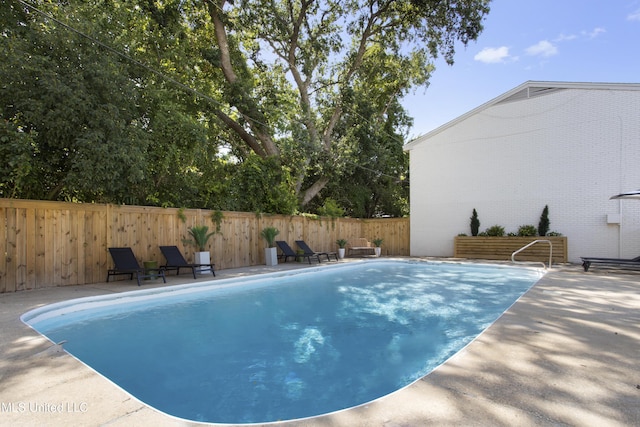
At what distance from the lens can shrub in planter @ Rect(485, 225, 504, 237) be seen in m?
14.0

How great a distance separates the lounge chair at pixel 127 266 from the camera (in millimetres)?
7207

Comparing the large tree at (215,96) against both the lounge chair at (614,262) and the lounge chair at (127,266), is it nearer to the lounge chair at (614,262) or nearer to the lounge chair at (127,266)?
the lounge chair at (127,266)

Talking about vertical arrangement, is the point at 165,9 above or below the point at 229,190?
above

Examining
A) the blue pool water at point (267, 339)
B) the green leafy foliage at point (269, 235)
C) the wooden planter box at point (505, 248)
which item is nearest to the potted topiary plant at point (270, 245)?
the green leafy foliage at point (269, 235)

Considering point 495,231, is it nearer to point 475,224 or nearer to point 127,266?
Answer: point 475,224

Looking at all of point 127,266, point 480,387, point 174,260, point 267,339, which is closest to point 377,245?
point 174,260

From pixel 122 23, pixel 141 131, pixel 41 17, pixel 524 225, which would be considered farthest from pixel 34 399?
pixel 524 225

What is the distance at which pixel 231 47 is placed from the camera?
52.9 ft

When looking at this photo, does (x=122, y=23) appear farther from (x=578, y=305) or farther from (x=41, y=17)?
(x=578, y=305)

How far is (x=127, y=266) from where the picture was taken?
287 inches

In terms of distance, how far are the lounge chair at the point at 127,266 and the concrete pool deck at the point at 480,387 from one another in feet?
9.82

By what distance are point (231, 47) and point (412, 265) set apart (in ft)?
40.2

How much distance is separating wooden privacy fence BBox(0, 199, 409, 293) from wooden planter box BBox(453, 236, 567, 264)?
27.2 feet

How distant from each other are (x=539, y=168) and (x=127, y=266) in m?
13.9
